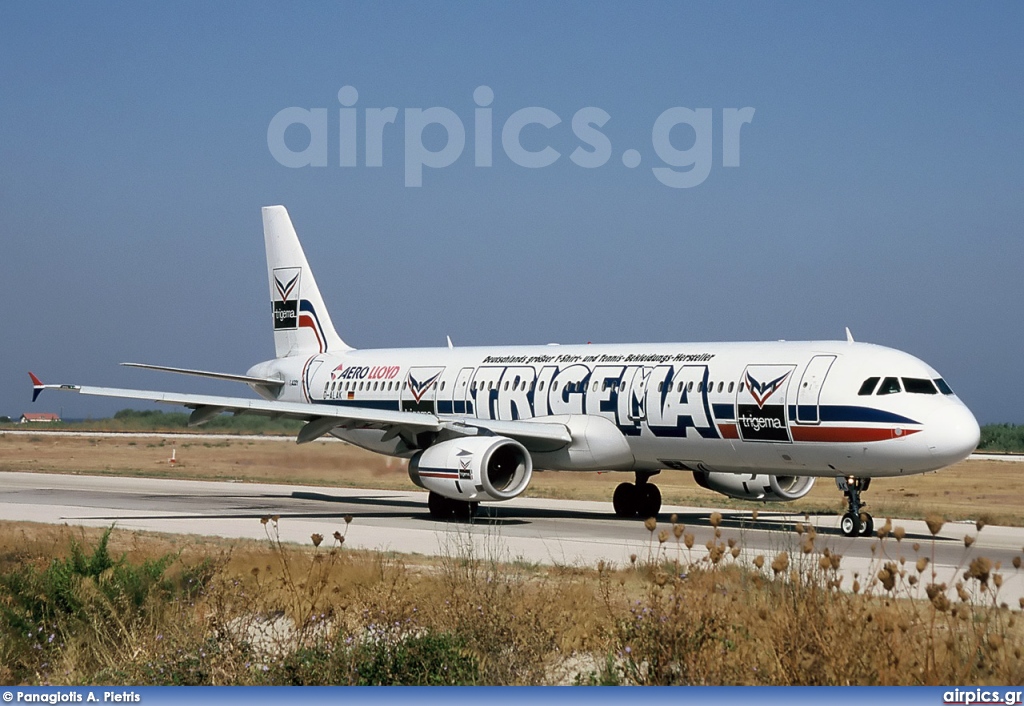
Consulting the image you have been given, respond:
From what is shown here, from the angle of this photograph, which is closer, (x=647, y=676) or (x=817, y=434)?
(x=647, y=676)

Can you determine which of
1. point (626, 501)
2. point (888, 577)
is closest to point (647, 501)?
point (626, 501)

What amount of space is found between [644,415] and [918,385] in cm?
533

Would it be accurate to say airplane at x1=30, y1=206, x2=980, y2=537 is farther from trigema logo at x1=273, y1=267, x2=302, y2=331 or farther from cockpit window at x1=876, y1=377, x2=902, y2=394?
trigema logo at x1=273, y1=267, x2=302, y2=331

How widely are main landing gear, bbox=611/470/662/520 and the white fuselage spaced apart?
A: 4.78ft

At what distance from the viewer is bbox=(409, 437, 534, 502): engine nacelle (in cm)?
2458

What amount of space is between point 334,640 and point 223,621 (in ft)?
3.56

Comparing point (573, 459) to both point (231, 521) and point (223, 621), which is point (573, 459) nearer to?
point (231, 521)

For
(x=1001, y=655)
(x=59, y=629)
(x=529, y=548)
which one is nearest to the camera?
(x=1001, y=655)

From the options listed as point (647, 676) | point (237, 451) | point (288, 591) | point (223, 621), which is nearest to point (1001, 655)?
point (647, 676)

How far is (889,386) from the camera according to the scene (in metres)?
22.4

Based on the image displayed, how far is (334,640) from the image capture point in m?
9.58

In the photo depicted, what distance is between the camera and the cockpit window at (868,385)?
22345 millimetres

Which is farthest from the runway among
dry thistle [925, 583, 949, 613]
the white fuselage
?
dry thistle [925, 583, 949, 613]

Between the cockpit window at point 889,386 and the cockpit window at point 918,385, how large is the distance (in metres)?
0.14
